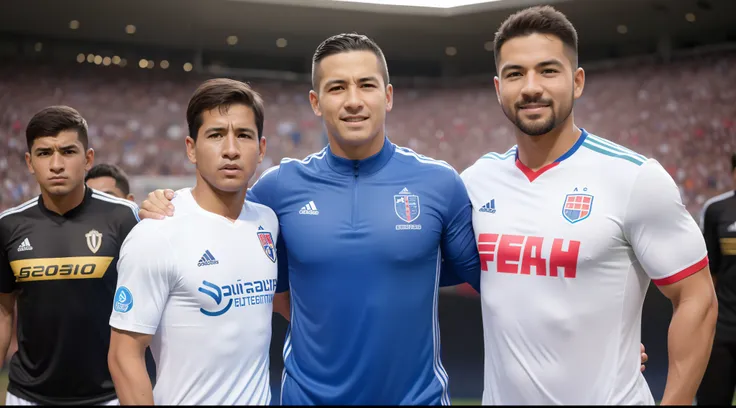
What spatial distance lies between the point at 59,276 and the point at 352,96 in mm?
1946

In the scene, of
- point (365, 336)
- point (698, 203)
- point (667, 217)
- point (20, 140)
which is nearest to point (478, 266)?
point (365, 336)

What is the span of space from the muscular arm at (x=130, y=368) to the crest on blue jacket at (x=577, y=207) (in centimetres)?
161

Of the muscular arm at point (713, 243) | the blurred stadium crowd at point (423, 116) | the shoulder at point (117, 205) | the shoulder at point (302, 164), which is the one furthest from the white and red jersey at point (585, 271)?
the blurred stadium crowd at point (423, 116)

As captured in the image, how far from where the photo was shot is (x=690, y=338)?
7.66 feet

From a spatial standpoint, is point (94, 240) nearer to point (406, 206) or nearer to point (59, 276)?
point (59, 276)

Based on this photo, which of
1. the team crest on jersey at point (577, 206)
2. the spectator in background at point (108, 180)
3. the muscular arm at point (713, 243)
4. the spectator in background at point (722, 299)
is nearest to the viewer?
the team crest on jersey at point (577, 206)

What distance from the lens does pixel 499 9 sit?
1367 centimetres

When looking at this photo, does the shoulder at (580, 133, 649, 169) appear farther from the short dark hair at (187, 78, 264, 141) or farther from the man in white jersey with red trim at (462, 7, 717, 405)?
the short dark hair at (187, 78, 264, 141)

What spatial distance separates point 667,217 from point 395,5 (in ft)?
40.1

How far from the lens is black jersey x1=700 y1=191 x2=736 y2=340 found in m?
5.71

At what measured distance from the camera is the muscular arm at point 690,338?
91.5 inches

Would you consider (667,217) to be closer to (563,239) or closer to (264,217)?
(563,239)

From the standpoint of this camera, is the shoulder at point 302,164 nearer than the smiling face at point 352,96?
No

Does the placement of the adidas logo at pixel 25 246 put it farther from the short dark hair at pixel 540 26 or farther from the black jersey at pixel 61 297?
the short dark hair at pixel 540 26
